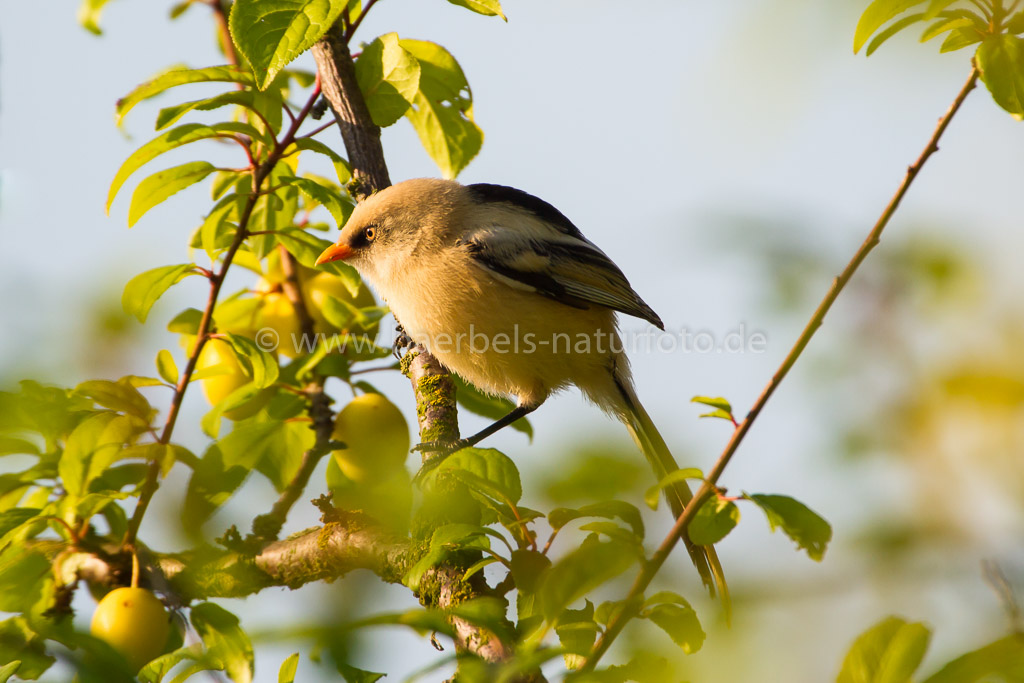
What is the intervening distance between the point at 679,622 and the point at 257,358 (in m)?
1.86

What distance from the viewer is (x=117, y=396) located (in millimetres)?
2223

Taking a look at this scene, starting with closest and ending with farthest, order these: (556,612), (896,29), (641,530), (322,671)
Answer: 1. (322,671)
2. (556,612)
3. (641,530)
4. (896,29)

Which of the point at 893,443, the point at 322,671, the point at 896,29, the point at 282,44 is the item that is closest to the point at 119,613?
the point at 282,44

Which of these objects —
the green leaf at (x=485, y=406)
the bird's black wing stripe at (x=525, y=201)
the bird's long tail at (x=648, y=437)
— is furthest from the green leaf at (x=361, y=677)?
the bird's black wing stripe at (x=525, y=201)

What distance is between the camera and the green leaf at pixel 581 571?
128 cm

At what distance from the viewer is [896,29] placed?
1.66 meters

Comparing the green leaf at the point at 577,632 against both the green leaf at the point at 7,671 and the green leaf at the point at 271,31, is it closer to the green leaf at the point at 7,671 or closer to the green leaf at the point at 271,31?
the green leaf at the point at 7,671

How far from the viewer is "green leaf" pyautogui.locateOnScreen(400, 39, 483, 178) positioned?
11.1ft

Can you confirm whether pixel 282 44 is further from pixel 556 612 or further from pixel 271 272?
pixel 556 612

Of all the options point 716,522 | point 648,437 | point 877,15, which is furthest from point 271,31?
point 648,437

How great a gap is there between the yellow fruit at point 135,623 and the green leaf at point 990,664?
7.36ft

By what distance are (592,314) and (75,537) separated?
242cm

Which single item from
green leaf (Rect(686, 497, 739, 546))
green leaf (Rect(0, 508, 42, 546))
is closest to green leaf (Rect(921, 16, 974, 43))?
green leaf (Rect(686, 497, 739, 546))

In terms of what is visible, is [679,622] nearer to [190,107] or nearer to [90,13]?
[190,107]
